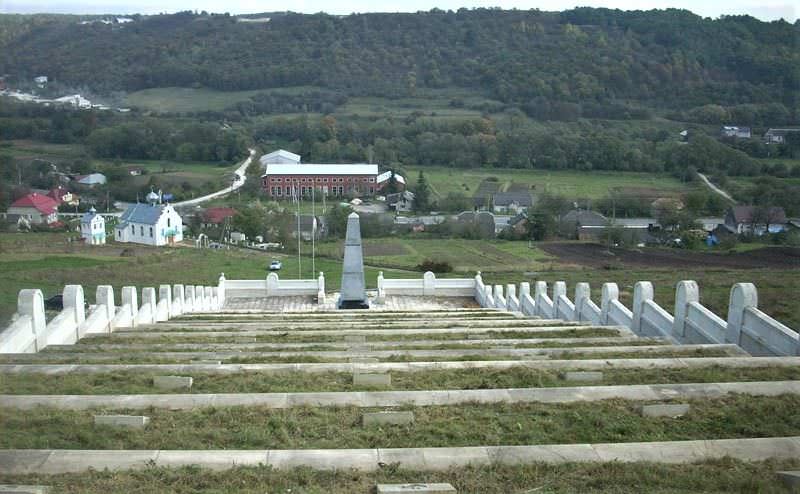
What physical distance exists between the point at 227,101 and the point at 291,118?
1322 cm

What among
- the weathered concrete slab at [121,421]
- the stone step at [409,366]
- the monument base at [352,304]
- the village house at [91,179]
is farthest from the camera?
the village house at [91,179]

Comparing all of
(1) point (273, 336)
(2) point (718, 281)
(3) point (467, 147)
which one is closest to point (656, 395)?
(1) point (273, 336)

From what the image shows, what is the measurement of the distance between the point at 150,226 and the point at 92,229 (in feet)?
10.0

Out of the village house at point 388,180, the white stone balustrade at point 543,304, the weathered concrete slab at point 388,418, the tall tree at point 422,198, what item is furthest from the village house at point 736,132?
the weathered concrete slab at point 388,418

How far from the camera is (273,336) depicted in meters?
10.9

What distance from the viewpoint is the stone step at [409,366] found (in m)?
7.56

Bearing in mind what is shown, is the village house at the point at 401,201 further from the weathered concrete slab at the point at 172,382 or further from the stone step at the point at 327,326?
the weathered concrete slab at the point at 172,382

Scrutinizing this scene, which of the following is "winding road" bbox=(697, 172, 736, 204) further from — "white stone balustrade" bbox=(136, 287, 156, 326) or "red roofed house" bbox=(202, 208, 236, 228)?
"white stone balustrade" bbox=(136, 287, 156, 326)

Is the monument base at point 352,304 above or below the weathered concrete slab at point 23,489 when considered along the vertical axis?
below

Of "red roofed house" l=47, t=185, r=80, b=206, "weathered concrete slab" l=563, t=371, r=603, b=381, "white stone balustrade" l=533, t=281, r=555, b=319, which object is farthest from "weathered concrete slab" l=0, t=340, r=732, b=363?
"red roofed house" l=47, t=185, r=80, b=206

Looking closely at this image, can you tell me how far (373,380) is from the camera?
700 cm

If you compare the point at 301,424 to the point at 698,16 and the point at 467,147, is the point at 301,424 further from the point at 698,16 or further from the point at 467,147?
the point at 698,16

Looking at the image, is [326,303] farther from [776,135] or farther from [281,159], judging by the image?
[281,159]

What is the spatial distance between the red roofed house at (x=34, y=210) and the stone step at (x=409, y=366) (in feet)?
133
